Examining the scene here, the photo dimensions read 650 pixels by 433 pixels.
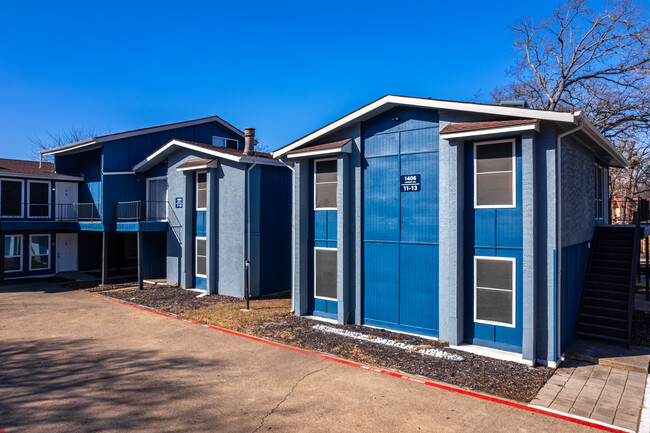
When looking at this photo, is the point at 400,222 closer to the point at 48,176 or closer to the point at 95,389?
the point at 95,389

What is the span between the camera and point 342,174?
40.5 feet

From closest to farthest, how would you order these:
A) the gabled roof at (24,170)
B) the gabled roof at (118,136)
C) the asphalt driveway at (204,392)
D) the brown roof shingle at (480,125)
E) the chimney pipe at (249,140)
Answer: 1. the asphalt driveway at (204,392)
2. the brown roof shingle at (480,125)
3. the chimney pipe at (249,140)
4. the gabled roof at (118,136)
5. the gabled roof at (24,170)

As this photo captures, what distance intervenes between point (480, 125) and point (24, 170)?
80.0ft

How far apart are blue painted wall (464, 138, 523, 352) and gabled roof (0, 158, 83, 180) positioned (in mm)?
22963

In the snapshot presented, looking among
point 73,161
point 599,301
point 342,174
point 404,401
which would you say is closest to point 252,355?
point 404,401

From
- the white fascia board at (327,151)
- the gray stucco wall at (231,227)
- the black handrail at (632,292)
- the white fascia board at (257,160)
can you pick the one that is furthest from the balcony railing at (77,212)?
the black handrail at (632,292)

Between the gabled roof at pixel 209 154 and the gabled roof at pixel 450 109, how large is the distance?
2.34 meters

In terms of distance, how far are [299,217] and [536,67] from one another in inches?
1001

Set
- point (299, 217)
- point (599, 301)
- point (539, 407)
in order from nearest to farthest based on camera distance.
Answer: point (539, 407) < point (599, 301) < point (299, 217)

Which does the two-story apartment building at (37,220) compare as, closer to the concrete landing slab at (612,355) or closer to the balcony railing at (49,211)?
the balcony railing at (49,211)

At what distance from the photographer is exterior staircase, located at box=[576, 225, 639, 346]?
10.6 m

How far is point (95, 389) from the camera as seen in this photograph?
25.3 ft

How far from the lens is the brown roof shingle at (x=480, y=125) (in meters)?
9.14

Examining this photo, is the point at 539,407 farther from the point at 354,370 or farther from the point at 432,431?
the point at 354,370
